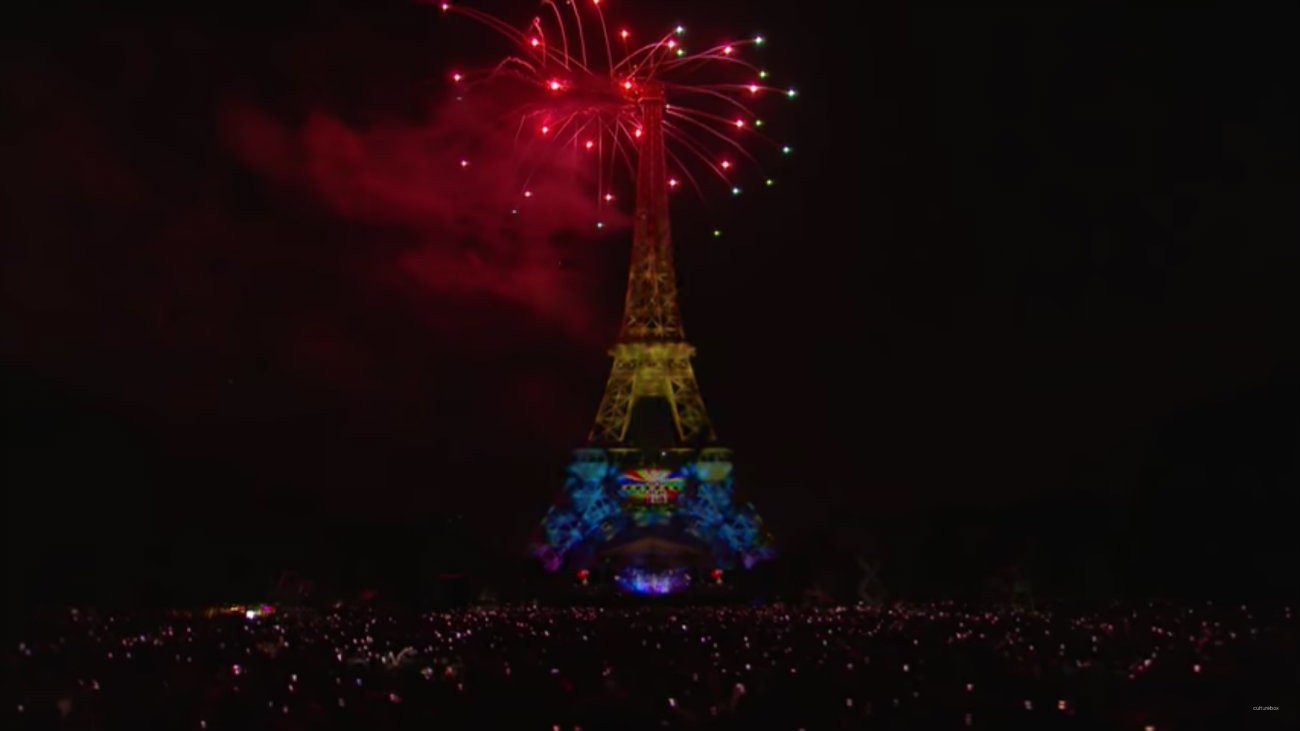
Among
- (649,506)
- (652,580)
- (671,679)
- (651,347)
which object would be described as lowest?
(671,679)

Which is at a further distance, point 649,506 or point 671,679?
point 649,506

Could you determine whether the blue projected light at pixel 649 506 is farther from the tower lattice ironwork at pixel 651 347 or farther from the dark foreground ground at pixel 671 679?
the dark foreground ground at pixel 671 679

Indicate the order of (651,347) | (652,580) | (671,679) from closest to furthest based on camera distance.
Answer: (671,679), (651,347), (652,580)

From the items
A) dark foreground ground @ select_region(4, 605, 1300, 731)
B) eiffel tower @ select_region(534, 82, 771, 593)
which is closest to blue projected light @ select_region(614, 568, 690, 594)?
A: eiffel tower @ select_region(534, 82, 771, 593)

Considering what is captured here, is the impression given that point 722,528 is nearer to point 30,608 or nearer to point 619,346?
point 619,346

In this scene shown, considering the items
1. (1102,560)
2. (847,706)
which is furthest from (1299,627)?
(1102,560)

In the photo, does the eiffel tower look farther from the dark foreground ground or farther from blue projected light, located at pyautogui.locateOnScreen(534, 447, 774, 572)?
the dark foreground ground

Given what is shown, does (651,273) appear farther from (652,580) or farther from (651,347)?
(652,580)

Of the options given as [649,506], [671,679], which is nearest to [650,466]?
[649,506]
